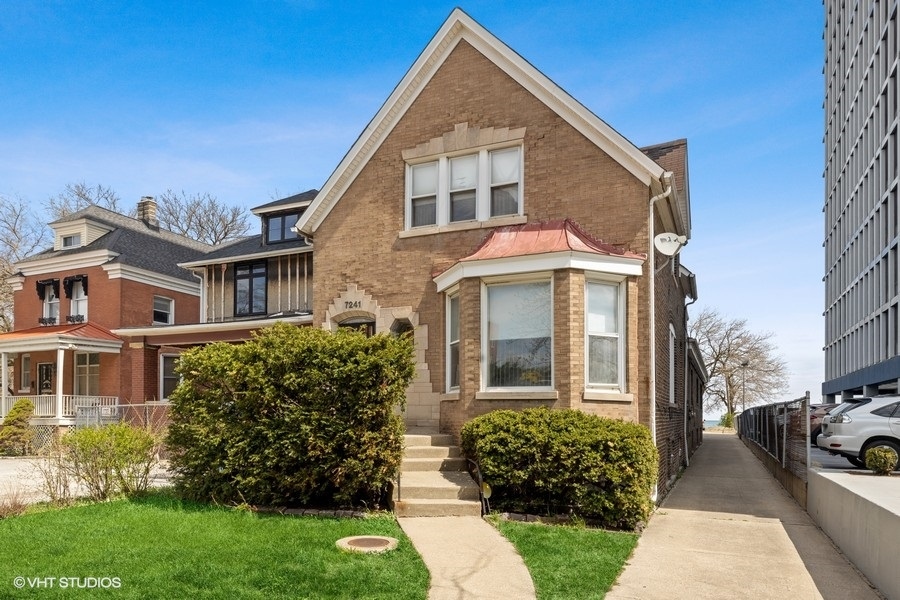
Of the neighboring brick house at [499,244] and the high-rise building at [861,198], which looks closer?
the neighboring brick house at [499,244]

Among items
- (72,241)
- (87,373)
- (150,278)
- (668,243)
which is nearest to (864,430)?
(668,243)

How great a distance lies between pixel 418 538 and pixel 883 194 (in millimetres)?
35638

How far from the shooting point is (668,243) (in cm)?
1127

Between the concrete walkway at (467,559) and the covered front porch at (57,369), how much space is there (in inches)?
673

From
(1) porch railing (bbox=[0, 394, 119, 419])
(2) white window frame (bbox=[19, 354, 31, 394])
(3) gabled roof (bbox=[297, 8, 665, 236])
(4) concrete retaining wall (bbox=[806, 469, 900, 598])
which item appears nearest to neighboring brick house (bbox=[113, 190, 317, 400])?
(1) porch railing (bbox=[0, 394, 119, 419])

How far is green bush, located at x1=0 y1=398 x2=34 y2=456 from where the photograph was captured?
22.6m

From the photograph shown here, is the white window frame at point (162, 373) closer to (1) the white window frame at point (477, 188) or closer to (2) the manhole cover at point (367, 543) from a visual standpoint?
(1) the white window frame at point (477, 188)

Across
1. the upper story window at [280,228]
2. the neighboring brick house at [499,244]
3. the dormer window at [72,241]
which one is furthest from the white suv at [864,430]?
the dormer window at [72,241]

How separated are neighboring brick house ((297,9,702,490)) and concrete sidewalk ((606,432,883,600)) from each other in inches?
65.7

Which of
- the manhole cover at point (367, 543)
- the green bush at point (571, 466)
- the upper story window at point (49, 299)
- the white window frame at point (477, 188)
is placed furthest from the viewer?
the upper story window at point (49, 299)

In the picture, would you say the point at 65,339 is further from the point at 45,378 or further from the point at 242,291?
the point at 242,291

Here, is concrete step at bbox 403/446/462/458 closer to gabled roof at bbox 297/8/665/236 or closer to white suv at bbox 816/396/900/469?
gabled roof at bbox 297/8/665/236

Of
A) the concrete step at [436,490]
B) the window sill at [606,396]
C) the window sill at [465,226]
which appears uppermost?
the window sill at [465,226]

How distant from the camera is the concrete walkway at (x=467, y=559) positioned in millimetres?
5992
